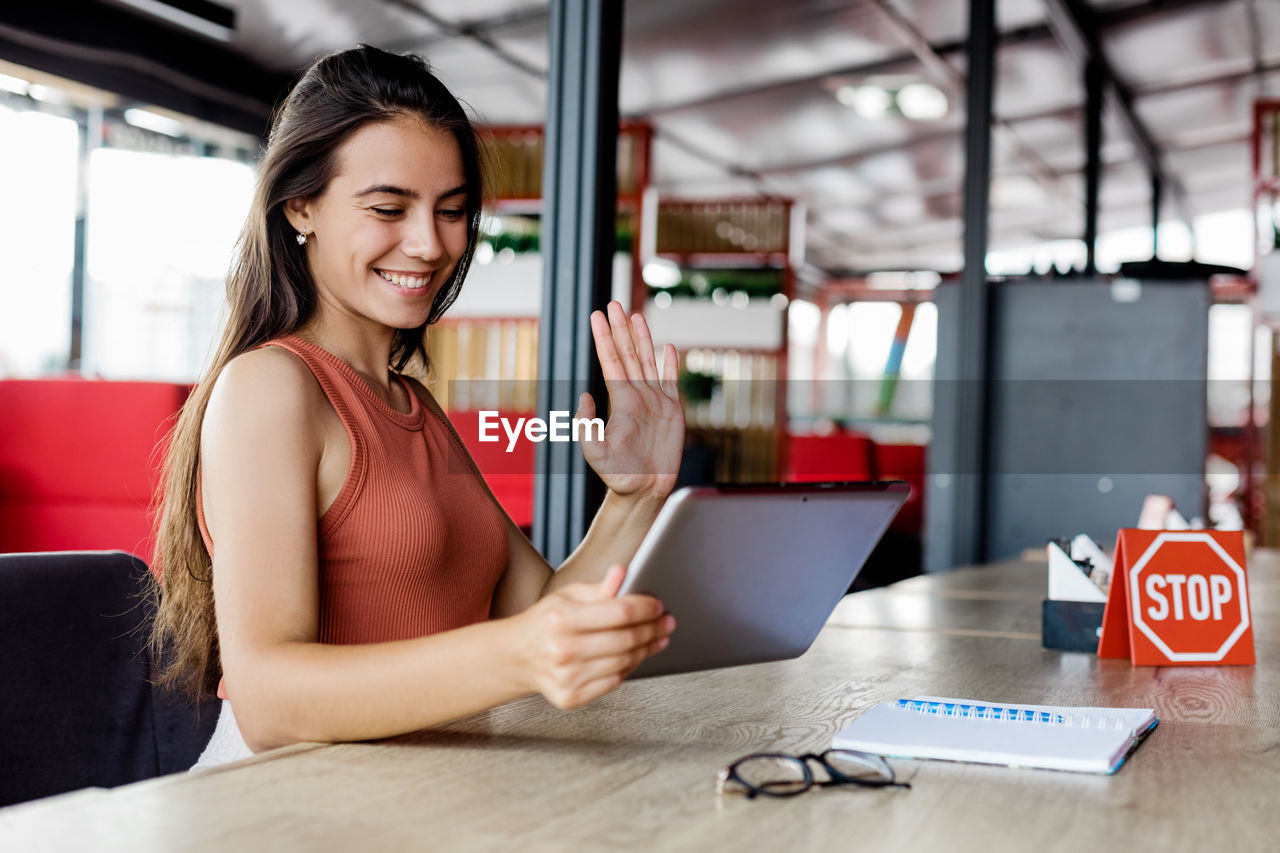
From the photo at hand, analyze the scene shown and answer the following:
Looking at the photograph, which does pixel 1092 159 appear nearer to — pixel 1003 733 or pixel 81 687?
pixel 1003 733

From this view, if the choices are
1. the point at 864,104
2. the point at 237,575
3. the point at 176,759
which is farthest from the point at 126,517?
the point at 864,104

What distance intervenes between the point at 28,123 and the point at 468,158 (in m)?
5.65

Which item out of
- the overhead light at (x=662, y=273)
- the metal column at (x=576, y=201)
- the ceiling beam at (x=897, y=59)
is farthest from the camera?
the overhead light at (x=662, y=273)

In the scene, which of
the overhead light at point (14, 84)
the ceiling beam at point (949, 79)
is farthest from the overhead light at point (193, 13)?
the ceiling beam at point (949, 79)

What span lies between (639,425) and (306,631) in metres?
0.48

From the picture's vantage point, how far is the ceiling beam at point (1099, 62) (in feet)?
19.8

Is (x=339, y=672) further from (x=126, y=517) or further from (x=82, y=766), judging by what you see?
(x=126, y=517)

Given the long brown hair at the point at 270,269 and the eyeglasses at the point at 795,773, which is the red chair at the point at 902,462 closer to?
the long brown hair at the point at 270,269

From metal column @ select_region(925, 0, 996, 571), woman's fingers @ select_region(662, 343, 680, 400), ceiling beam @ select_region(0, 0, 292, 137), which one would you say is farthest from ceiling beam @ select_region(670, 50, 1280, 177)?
woman's fingers @ select_region(662, 343, 680, 400)

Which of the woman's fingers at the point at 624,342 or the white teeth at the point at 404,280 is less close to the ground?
the white teeth at the point at 404,280

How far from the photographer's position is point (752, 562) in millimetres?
947

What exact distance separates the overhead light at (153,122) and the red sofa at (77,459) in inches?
129

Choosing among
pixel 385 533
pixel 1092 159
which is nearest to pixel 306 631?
pixel 385 533

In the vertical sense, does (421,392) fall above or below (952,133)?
below
